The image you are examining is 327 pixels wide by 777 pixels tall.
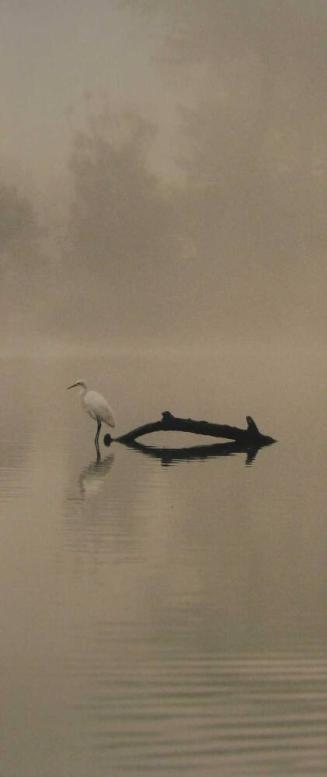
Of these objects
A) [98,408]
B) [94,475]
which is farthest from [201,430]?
[94,475]

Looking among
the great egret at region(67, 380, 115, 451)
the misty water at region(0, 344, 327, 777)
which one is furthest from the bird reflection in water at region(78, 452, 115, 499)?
the great egret at region(67, 380, 115, 451)

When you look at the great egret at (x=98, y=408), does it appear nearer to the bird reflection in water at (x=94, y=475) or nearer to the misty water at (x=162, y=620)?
the bird reflection in water at (x=94, y=475)

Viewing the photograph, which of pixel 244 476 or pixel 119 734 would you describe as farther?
pixel 244 476

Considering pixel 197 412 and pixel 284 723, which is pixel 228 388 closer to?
pixel 197 412

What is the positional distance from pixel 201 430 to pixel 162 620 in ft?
34.5

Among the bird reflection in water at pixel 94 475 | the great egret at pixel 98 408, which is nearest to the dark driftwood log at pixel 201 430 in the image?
the great egret at pixel 98 408

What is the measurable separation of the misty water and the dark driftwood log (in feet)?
2.72

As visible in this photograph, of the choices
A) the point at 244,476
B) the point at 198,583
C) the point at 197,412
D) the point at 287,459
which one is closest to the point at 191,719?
the point at 198,583

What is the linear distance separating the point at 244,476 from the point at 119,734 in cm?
1038

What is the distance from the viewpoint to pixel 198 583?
1008 centimetres

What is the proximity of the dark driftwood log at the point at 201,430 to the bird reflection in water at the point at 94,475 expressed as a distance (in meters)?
0.75

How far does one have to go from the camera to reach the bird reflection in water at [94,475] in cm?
1566

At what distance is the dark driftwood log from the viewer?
18.9 m

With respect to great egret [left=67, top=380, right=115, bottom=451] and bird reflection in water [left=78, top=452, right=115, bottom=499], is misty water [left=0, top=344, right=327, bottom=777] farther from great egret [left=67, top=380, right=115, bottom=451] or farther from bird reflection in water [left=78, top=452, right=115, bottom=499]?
great egret [left=67, top=380, right=115, bottom=451]
